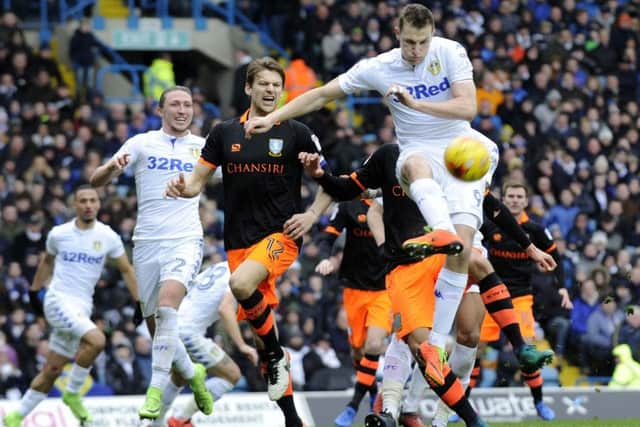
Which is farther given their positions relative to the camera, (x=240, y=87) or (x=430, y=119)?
(x=240, y=87)

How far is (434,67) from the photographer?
38.4 feet

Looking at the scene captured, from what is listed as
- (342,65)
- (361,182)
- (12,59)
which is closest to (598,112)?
(342,65)

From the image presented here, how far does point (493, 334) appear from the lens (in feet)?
54.4

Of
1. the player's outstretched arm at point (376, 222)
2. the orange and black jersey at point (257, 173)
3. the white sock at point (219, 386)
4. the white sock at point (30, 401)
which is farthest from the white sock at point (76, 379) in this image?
the orange and black jersey at point (257, 173)

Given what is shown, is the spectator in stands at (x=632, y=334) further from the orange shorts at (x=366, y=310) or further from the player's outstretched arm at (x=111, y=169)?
the player's outstretched arm at (x=111, y=169)

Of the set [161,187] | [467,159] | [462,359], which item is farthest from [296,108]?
[462,359]

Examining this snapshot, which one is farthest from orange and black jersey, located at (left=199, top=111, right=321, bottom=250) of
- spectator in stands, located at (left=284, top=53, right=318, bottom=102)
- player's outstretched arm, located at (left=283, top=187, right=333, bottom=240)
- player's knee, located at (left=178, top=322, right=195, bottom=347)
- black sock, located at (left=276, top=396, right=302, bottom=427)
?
spectator in stands, located at (left=284, top=53, right=318, bottom=102)

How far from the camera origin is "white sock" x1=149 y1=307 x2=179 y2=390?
42.2ft

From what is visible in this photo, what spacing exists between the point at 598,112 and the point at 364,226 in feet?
35.4

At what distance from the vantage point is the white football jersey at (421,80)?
1165 cm

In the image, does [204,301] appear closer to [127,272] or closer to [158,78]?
[127,272]

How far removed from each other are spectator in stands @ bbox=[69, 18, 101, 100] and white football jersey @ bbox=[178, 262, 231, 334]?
11.5m

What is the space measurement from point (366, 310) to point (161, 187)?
3660 millimetres

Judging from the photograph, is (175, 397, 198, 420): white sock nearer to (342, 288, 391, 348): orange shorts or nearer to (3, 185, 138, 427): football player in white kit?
(3, 185, 138, 427): football player in white kit
